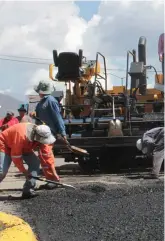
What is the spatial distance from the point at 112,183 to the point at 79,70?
3302 millimetres

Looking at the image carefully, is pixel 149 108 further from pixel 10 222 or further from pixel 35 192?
pixel 10 222

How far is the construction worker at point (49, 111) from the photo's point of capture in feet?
26.5

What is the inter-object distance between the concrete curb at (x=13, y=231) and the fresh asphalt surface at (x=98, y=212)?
0.56 m

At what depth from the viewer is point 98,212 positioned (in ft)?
18.0

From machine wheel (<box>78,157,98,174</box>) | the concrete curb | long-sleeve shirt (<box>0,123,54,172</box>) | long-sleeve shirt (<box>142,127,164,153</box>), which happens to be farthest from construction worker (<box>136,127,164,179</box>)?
the concrete curb

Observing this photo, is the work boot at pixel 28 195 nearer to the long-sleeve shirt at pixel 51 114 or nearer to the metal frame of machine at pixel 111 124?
the long-sleeve shirt at pixel 51 114

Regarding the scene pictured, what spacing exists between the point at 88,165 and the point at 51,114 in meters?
2.47

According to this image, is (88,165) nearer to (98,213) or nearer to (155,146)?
(155,146)

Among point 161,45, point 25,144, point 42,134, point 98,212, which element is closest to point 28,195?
point 25,144

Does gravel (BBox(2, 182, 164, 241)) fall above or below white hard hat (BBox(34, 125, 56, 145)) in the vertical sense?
below

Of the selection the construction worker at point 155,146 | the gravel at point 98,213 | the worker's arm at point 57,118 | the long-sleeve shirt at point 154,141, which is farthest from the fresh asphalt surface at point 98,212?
the worker's arm at point 57,118

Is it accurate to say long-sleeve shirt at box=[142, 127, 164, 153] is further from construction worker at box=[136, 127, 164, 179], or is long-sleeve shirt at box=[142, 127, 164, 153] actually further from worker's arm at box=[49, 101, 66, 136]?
worker's arm at box=[49, 101, 66, 136]

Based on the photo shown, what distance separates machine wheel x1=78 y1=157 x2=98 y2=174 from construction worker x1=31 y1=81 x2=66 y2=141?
2.02m

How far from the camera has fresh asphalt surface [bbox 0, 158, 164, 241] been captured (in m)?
4.62
